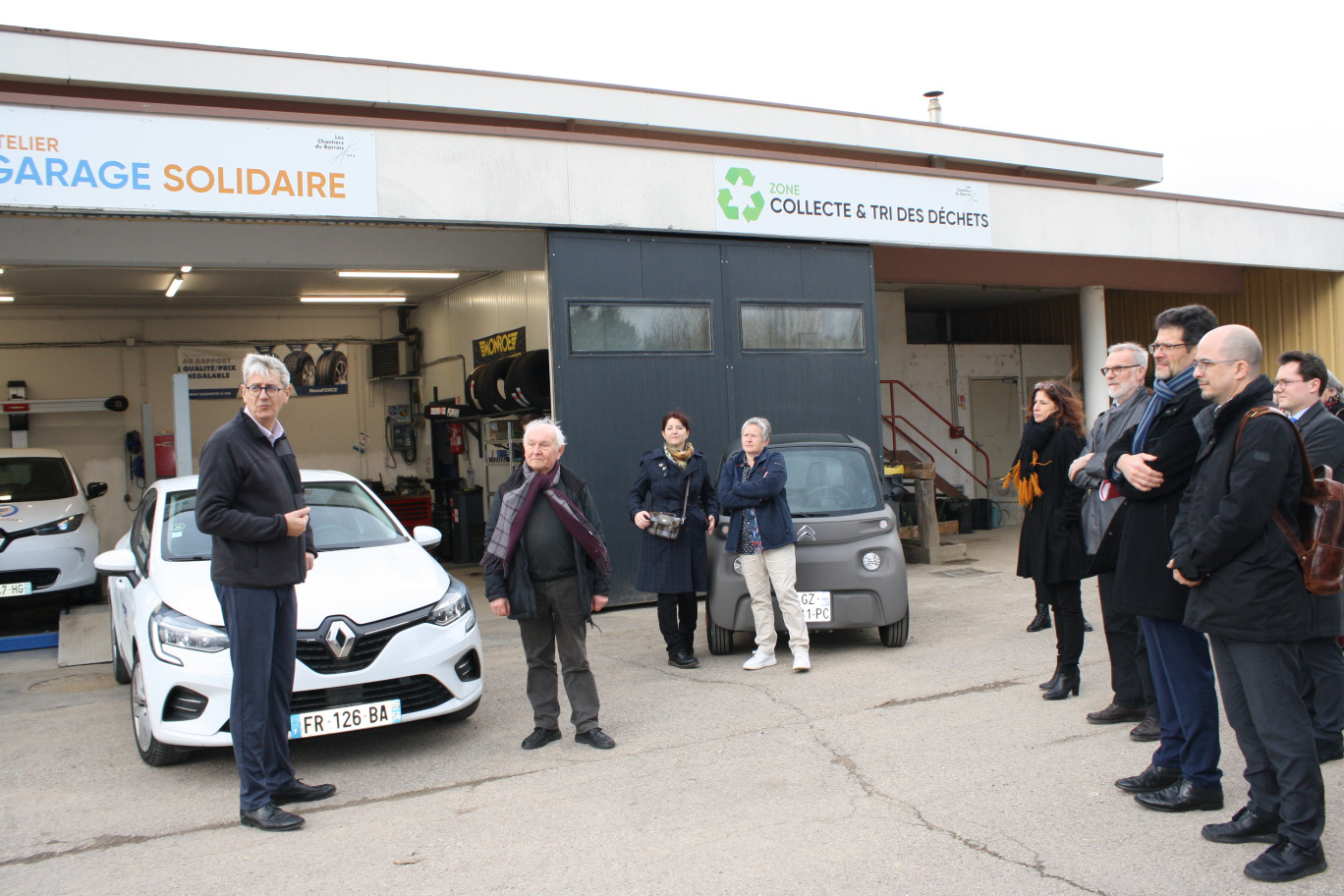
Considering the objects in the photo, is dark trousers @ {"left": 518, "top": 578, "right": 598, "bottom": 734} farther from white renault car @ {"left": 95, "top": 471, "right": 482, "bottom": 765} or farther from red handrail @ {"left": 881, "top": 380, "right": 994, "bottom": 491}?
red handrail @ {"left": 881, "top": 380, "right": 994, "bottom": 491}

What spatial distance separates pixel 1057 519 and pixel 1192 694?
1.90m

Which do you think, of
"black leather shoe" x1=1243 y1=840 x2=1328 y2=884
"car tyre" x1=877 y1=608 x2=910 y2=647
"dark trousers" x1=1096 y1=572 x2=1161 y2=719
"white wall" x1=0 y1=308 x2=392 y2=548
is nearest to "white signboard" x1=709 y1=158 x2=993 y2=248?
"car tyre" x1=877 y1=608 x2=910 y2=647

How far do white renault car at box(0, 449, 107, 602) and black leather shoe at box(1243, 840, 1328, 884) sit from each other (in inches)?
372

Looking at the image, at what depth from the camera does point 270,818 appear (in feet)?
14.1

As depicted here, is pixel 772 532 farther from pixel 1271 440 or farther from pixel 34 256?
pixel 34 256

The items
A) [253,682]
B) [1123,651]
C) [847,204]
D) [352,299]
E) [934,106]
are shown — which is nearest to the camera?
[253,682]

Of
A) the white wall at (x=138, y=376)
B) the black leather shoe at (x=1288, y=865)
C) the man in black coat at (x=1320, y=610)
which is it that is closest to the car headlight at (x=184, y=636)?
the black leather shoe at (x=1288, y=865)

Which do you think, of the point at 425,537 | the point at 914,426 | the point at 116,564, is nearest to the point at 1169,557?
the point at 425,537

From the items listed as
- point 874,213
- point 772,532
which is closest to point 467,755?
point 772,532

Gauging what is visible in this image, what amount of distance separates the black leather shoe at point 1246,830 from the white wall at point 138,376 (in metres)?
14.8

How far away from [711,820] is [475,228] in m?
6.78

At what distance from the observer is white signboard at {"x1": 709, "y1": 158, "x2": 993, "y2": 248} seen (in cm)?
1023

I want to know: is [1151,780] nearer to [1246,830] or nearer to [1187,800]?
[1187,800]

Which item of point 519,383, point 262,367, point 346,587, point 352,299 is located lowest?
point 346,587
